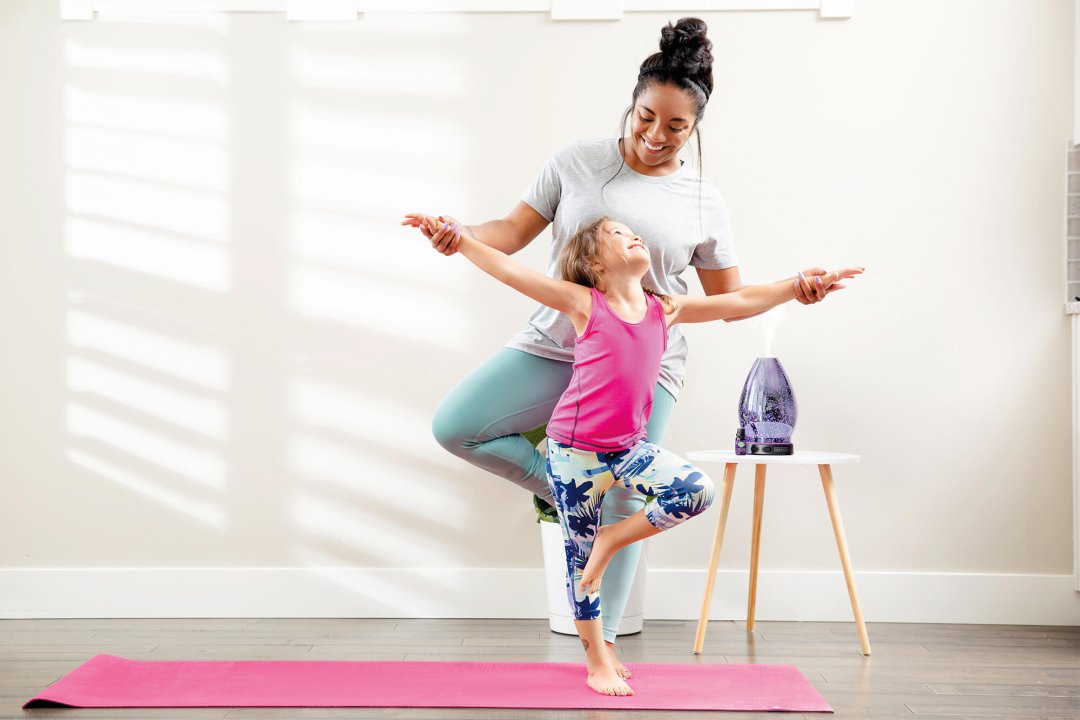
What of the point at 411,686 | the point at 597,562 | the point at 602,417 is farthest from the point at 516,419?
the point at 411,686

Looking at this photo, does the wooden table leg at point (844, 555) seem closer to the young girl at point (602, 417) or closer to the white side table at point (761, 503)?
the white side table at point (761, 503)

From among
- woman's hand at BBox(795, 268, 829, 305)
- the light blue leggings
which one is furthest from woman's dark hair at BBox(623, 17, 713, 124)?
the light blue leggings

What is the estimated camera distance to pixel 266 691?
6.90 ft

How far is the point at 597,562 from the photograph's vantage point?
6.78 feet

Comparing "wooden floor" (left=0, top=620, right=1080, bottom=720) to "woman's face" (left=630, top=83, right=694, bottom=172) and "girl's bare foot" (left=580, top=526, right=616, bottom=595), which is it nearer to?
"girl's bare foot" (left=580, top=526, right=616, bottom=595)

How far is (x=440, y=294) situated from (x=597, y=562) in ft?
3.91

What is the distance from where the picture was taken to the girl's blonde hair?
2.15m

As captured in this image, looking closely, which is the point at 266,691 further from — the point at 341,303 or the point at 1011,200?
the point at 1011,200

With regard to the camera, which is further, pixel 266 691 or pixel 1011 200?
pixel 1011 200

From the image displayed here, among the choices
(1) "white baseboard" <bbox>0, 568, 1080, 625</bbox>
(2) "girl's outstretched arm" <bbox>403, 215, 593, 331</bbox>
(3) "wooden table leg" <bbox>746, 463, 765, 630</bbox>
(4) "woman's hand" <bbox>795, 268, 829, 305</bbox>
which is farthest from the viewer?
(1) "white baseboard" <bbox>0, 568, 1080, 625</bbox>

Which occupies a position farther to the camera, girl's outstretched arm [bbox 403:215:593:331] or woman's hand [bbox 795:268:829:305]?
woman's hand [bbox 795:268:829:305]

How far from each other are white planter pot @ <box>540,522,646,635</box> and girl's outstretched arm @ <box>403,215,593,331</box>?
75 cm

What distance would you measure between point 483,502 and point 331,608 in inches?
22.2

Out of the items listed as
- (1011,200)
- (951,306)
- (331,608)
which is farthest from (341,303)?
(1011,200)
